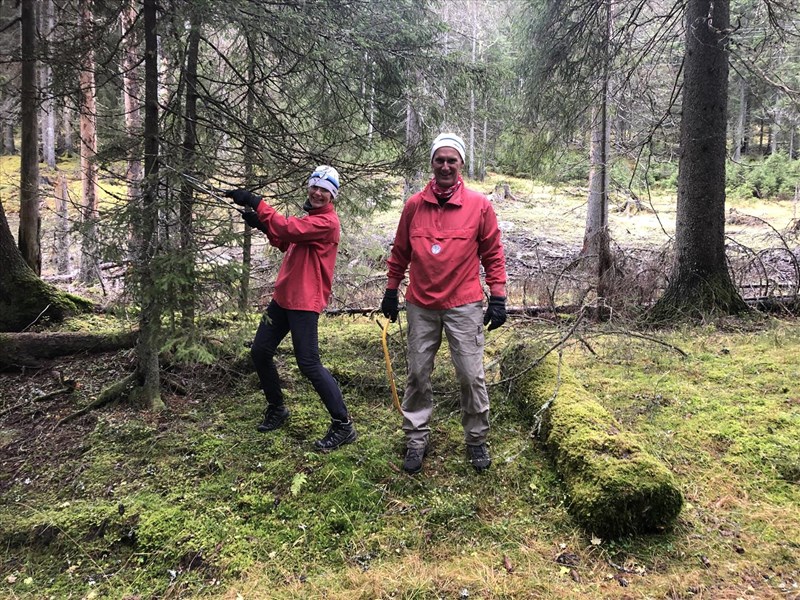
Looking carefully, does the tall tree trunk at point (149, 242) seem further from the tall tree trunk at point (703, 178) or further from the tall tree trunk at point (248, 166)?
the tall tree trunk at point (703, 178)

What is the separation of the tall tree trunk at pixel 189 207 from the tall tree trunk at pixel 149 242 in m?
0.20

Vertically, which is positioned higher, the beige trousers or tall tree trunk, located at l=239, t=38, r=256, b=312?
tall tree trunk, located at l=239, t=38, r=256, b=312

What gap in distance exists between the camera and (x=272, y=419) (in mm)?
4418

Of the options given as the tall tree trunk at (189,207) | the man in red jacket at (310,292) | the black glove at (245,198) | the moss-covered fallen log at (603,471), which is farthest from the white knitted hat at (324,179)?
the moss-covered fallen log at (603,471)

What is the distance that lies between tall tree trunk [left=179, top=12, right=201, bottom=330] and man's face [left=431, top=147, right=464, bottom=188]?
6.13 ft

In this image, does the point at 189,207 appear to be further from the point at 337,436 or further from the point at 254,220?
the point at 337,436

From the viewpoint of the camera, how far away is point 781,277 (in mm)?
9461

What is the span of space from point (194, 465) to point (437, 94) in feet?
17.0

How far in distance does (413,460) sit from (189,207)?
8.80 ft

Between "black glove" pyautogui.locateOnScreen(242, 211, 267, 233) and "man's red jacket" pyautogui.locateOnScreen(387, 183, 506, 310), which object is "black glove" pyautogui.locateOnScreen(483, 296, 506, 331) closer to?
"man's red jacket" pyautogui.locateOnScreen(387, 183, 506, 310)

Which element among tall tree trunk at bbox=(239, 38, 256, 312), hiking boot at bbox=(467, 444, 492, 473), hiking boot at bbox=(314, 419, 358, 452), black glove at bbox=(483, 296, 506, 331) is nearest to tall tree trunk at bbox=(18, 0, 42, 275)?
tall tree trunk at bbox=(239, 38, 256, 312)

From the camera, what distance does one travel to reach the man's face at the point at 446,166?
3.63 metres

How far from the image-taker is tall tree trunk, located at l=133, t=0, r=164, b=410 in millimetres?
3666

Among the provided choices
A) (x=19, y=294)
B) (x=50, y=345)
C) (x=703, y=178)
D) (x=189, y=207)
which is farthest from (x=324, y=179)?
(x=703, y=178)
